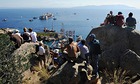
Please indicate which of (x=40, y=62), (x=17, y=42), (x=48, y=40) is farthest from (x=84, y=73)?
(x=48, y=40)

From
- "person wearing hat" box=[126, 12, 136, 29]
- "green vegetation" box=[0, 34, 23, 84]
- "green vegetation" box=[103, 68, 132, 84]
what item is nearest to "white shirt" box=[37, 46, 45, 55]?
"green vegetation" box=[103, 68, 132, 84]

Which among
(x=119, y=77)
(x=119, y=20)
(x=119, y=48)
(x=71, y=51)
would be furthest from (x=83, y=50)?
(x=119, y=20)

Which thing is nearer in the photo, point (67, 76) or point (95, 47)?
point (67, 76)

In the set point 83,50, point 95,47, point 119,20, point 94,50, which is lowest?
point 83,50

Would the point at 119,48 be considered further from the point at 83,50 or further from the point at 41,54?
the point at 41,54

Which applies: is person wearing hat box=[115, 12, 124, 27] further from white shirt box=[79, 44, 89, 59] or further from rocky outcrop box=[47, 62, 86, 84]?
rocky outcrop box=[47, 62, 86, 84]

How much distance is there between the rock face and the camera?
13570mm

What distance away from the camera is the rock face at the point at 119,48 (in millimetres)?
13570

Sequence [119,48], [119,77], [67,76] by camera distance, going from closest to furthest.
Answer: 1. [67,76]
2. [119,77]
3. [119,48]

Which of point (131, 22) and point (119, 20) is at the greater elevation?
point (119, 20)

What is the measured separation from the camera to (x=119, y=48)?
50.6ft

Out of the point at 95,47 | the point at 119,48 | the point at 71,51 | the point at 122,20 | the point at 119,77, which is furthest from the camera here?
the point at 122,20

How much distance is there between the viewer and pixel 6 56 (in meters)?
8.96

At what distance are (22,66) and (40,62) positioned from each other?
681 centimetres
